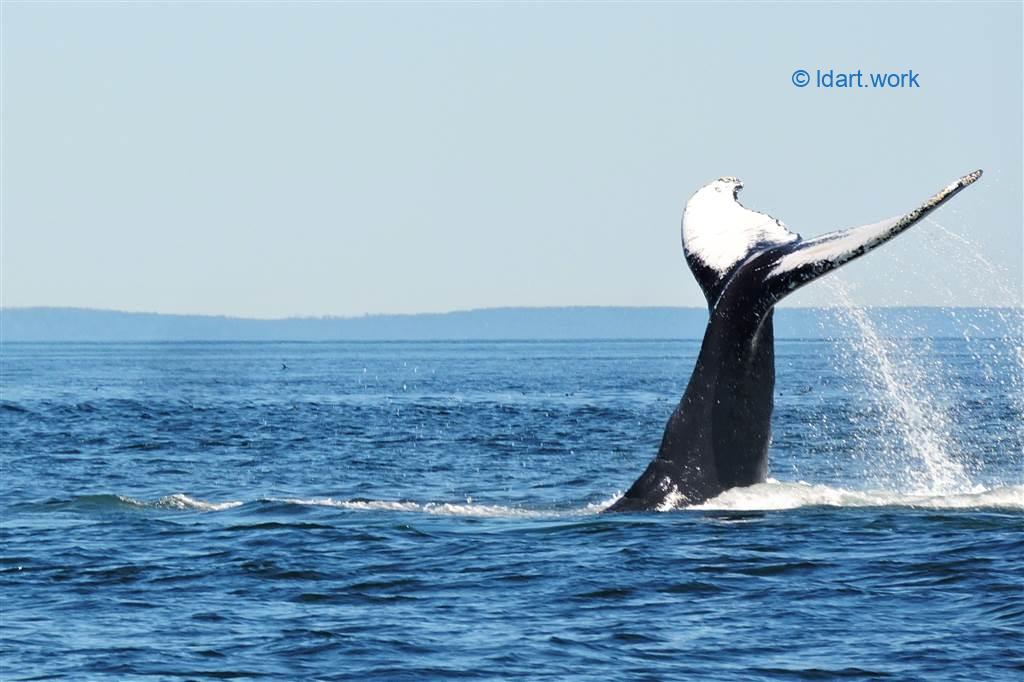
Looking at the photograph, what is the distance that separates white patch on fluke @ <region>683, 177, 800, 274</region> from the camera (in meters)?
12.1

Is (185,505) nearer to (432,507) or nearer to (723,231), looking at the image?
(432,507)

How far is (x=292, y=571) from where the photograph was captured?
12211mm

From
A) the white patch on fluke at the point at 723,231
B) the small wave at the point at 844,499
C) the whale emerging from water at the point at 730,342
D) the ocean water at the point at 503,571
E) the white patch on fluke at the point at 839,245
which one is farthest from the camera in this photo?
the small wave at the point at 844,499

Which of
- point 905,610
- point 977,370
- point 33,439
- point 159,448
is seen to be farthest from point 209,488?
point 977,370

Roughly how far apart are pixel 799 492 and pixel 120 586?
→ 579 cm

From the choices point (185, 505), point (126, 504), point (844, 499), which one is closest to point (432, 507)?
point (185, 505)

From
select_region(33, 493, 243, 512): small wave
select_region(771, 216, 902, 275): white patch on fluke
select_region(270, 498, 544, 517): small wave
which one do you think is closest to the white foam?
select_region(33, 493, 243, 512): small wave

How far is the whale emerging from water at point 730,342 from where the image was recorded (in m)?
11.9

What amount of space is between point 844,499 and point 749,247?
3.60m

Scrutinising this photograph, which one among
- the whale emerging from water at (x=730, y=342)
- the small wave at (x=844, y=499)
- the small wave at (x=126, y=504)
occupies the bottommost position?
the small wave at (x=126, y=504)

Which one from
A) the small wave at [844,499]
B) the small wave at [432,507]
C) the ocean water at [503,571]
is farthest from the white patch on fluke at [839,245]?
the small wave at [432,507]

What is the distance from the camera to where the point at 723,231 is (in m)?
12.3

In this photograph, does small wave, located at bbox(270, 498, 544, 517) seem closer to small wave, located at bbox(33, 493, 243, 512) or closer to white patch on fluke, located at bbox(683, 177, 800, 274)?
small wave, located at bbox(33, 493, 243, 512)

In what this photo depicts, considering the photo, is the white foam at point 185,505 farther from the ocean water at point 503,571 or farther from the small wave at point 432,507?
the small wave at point 432,507
